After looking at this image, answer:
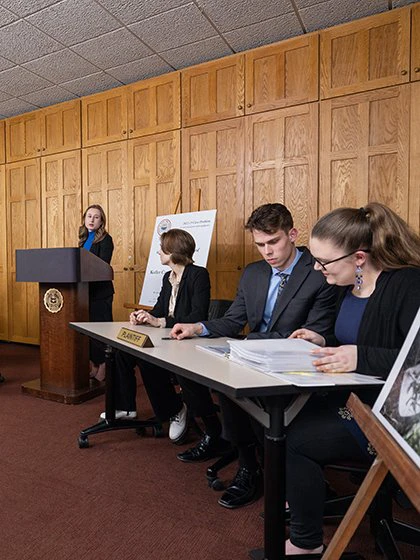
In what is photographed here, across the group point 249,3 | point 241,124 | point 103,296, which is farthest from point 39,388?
point 249,3

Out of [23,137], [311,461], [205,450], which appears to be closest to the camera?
[311,461]

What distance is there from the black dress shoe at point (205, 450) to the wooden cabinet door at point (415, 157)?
215 cm

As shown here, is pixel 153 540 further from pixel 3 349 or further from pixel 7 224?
pixel 7 224

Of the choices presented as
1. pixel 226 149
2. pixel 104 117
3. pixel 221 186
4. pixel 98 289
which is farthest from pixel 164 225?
pixel 104 117

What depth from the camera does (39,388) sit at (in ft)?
10.7

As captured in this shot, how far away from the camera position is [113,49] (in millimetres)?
3791

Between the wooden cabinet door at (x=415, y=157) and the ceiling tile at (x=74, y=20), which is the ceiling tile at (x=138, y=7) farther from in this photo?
the wooden cabinet door at (x=415, y=157)

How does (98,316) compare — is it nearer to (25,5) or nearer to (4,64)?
(25,5)

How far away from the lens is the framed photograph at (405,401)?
2.52 ft

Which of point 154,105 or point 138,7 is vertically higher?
point 138,7

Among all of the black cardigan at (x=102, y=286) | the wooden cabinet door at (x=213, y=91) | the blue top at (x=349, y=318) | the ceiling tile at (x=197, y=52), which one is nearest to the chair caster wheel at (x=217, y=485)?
the blue top at (x=349, y=318)

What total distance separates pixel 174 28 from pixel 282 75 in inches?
37.6

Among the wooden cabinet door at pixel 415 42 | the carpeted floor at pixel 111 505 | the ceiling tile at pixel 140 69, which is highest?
the ceiling tile at pixel 140 69

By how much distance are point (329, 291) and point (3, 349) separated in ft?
15.0
